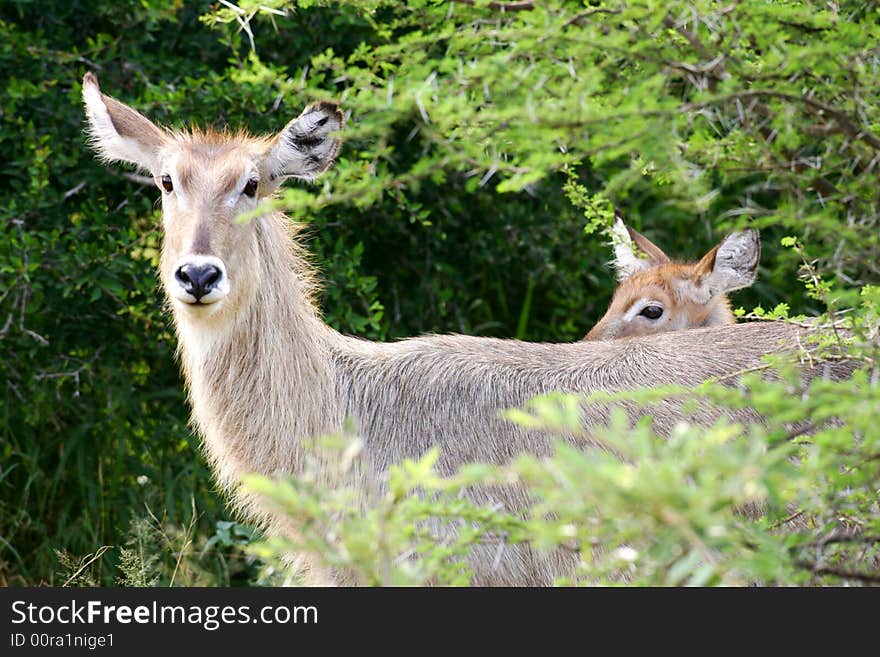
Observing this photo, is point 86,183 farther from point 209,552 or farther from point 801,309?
point 801,309

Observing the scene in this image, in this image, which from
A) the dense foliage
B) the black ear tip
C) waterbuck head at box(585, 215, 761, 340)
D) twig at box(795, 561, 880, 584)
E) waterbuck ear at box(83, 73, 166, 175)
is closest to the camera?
the dense foliage

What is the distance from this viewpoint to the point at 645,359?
461cm

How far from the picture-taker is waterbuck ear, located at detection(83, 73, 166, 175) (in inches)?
189

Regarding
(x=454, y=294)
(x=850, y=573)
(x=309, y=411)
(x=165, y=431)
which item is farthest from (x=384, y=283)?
(x=850, y=573)

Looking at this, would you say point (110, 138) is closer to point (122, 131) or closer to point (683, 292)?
point (122, 131)

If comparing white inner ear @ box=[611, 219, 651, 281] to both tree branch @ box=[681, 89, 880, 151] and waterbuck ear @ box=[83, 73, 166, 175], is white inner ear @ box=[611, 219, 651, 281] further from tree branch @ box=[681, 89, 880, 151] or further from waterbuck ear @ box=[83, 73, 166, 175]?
tree branch @ box=[681, 89, 880, 151]

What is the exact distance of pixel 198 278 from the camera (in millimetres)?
4219

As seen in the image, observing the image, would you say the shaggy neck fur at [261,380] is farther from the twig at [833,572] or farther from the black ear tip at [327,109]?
the twig at [833,572]

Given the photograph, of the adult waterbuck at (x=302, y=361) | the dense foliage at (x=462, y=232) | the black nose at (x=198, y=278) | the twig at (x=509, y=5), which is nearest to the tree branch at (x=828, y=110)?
the dense foliage at (x=462, y=232)

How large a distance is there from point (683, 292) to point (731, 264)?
0.27 metres


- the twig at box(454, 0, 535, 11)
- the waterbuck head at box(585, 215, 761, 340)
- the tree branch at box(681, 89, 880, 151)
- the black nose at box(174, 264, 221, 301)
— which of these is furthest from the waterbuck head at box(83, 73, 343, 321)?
the waterbuck head at box(585, 215, 761, 340)

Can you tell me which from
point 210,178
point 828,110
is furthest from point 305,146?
point 828,110

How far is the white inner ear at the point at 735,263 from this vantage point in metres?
6.12

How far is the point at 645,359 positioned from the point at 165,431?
8.69 ft
